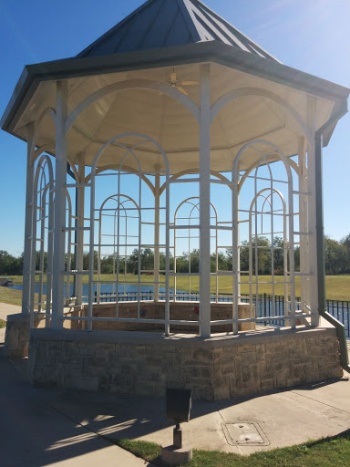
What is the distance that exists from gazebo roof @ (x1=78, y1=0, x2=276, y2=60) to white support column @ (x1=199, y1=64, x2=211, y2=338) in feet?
3.19

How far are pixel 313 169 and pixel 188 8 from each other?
3.66m

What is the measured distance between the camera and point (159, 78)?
7.78 m

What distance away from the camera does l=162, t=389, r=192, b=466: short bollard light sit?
373cm

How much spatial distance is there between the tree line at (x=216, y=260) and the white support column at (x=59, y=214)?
1601 mm

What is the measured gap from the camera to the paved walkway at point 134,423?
13.2 ft

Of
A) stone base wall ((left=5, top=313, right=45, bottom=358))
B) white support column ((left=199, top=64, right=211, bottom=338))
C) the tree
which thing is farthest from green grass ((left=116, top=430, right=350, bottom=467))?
the tree

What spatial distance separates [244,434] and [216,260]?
6.23 m

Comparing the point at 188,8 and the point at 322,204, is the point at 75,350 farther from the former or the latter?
the point at 188,8

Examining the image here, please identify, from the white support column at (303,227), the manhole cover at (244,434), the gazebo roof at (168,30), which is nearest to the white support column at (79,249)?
the gazebo roof at (168,30)

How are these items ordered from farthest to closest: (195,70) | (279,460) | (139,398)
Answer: (195,70)
(139,398)
(279,460)

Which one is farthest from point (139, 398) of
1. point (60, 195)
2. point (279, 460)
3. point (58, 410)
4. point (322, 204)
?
point (322, 204)

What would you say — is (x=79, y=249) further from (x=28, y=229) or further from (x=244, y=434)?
(x=244, y=434)

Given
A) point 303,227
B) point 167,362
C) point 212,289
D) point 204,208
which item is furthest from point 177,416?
point 212,289

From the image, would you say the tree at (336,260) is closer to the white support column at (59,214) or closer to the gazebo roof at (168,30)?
the gazebo roof at (168,30)
